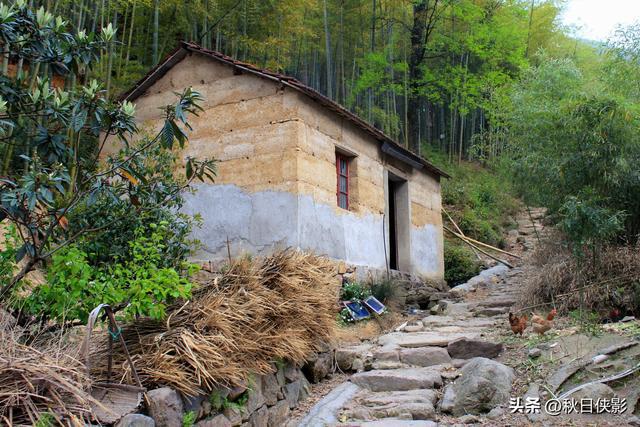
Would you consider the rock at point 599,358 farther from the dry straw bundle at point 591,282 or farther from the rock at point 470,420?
the dry straw bundle at point 591,282

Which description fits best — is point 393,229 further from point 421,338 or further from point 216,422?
point 216,422

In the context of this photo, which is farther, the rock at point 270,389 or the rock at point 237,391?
the rock at point 270,389

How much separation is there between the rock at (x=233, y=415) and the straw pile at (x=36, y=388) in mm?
1278

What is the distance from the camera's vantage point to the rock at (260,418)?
3.97 meters

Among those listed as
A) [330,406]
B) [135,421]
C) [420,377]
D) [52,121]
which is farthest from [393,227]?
[135,421]

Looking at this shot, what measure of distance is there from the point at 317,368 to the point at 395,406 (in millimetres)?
1068

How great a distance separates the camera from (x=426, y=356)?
5520 millimetres

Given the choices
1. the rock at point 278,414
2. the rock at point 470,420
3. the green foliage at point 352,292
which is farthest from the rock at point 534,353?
the green foliage at point 352,292

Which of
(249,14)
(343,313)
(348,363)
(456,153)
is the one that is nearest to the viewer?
(348,363)

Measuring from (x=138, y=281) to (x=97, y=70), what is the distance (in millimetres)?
6740

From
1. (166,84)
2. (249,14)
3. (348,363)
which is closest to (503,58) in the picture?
(249,14)

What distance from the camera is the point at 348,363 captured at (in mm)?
5629

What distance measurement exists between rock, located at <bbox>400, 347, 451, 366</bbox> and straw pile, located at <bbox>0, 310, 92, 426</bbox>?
12.0ft

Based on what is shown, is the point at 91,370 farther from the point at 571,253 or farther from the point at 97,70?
the point at 97,70
